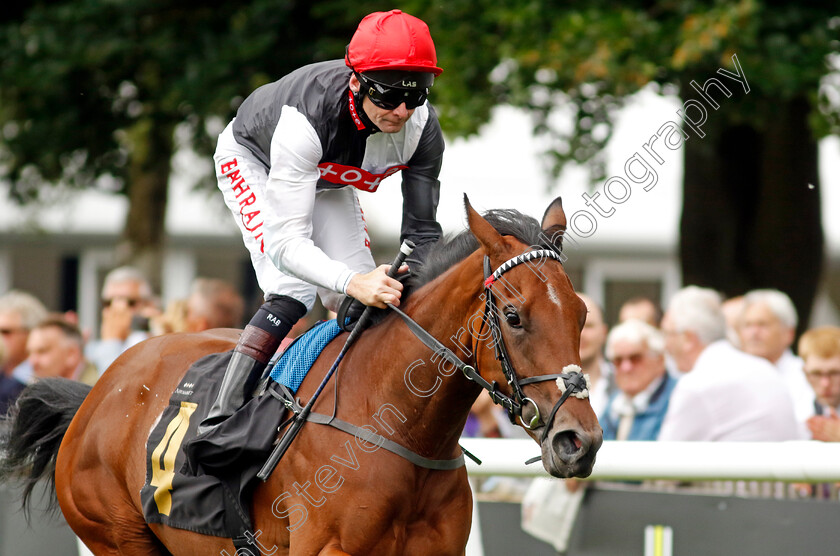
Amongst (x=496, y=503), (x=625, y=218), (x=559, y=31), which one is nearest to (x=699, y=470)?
(x=496, y=503)

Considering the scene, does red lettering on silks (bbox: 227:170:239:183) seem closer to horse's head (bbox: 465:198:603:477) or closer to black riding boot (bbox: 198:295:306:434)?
black riding boot (bbox: 198:295:306:434)

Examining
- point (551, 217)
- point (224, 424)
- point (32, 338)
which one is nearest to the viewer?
point (551, 217)

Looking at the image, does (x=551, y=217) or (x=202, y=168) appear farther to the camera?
(x=202, y=168)

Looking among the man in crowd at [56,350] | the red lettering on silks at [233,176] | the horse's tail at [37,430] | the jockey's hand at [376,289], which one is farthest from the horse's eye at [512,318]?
the man in crowd at [56,350]

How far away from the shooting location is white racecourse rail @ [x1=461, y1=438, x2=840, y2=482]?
4.11m

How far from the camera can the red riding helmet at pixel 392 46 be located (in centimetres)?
333

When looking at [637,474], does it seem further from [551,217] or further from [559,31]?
[559,31]

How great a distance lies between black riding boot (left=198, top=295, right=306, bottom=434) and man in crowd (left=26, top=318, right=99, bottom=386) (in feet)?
12.3

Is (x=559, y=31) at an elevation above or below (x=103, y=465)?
above

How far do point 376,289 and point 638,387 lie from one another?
282cm

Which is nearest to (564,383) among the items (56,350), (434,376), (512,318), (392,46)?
(512,318)

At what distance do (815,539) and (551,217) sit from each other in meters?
1.99

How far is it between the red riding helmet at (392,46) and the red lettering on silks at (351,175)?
398 millimetres

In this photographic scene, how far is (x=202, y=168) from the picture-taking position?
1337cm
